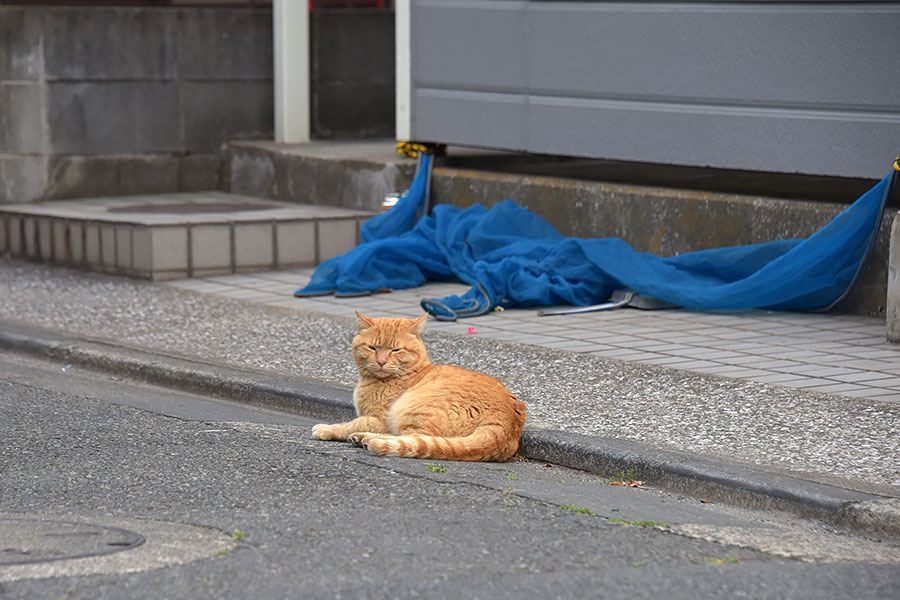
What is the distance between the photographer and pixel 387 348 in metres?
5.56

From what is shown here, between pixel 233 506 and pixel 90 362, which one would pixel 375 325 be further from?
pixel 90 362

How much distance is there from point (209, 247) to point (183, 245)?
20cm

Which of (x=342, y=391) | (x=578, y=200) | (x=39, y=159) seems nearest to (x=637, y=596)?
(x=342, y=391)

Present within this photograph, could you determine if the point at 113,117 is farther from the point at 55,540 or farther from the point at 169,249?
the point at 55,540

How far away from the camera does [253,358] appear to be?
709cm

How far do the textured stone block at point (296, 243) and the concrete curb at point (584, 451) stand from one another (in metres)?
2.53

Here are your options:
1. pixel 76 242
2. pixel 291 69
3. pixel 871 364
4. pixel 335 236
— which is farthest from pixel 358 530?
pixel 291 69

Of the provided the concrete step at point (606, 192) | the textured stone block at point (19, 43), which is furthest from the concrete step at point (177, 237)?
the textured stone block at point (19, 43)

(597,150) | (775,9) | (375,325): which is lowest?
(375,325)

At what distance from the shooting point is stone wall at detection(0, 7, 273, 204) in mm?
11305

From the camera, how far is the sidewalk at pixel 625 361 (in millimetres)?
5117

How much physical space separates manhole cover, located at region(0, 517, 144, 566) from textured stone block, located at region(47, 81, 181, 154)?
→ 7.62 m

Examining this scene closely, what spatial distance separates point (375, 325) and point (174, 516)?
4.78 feet

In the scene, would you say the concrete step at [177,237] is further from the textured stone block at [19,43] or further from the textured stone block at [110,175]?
the textured stone block at [19,43]
